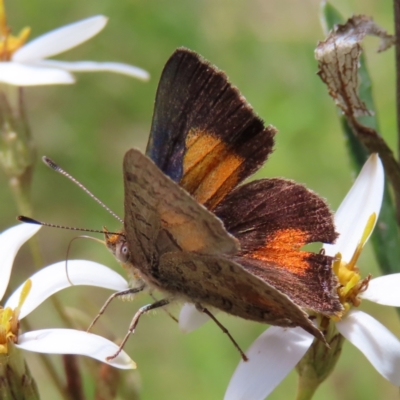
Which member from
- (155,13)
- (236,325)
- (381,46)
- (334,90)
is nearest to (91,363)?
(334,90)

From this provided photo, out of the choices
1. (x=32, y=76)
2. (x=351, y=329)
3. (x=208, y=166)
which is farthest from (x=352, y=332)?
(x=32, y=76)

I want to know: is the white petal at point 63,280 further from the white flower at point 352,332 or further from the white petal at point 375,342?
the white petal at point 375,342

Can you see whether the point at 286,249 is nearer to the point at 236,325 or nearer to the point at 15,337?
the point at 15,337

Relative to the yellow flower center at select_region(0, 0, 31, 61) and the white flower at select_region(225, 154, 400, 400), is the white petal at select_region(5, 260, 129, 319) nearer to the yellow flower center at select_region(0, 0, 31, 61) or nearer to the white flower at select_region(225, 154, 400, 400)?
the white flower at select_region(225, 154, 400, 400)

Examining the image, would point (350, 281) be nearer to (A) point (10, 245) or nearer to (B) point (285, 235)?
(B) point (285, 235)

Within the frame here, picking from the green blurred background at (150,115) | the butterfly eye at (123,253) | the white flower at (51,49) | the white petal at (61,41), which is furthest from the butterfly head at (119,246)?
the green blurred background at (150,115)

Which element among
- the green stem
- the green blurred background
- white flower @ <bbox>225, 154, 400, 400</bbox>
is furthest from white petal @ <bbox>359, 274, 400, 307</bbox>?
the green blurred background
